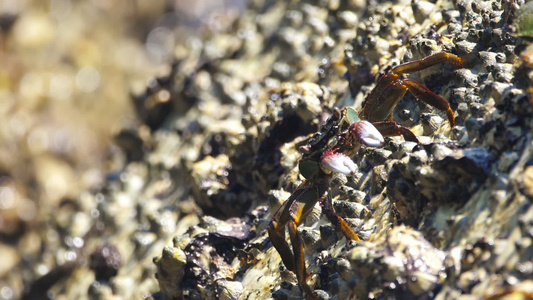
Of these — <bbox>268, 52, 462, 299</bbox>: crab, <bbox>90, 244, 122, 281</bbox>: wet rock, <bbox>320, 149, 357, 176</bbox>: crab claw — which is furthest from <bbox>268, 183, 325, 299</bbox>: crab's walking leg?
<bbox>90, 244, 122, 281</bbox>: wet rock

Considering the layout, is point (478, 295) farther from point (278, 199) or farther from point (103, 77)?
point (103, 77)

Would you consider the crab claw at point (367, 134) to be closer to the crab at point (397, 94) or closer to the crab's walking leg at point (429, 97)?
the crab at point (397, 94)

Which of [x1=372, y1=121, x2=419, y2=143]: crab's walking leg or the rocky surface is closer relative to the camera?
the rocky surface

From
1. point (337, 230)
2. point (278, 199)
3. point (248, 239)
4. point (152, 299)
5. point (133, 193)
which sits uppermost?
point (337, 230)

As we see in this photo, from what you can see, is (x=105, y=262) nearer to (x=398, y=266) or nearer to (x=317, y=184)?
(x=317, y=184)

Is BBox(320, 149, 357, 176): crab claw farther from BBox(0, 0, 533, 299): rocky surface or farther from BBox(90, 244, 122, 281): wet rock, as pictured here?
BBox(90, 244, 122, 281): wet rock

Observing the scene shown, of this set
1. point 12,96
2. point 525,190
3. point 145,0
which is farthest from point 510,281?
point 145,0
